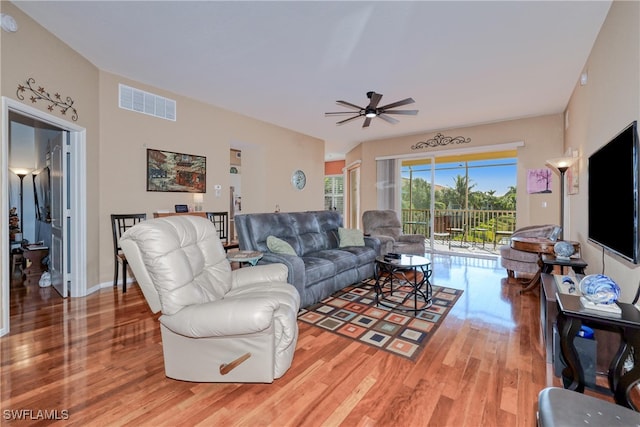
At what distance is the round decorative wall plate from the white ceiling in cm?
210

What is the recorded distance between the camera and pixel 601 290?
5.15ft

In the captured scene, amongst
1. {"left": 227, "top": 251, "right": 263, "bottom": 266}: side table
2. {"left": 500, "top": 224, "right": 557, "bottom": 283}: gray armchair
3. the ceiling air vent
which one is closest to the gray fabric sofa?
{"left": 227, "top": 251, "right": 263, "bottom": 266}: side table

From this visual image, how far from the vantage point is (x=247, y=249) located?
10.6 ft

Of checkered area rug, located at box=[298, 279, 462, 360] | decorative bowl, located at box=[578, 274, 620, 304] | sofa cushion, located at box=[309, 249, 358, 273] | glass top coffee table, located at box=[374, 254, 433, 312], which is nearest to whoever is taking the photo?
decorative bowl, located at box=[578, 274, 620, 304]

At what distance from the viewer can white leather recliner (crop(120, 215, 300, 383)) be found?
1603mm

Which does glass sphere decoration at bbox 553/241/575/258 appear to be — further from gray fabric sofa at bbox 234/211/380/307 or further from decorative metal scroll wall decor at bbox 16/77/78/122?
decorative metal scroll wall decor at bbox 16/77/78/122

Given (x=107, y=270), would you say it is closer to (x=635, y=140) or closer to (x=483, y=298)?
(x=483, y=298)

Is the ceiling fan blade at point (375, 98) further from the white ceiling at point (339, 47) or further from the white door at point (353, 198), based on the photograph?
the white door at point (353, 198)

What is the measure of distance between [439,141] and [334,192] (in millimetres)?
4599

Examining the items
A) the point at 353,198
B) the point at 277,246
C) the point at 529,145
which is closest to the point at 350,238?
the point at 277,246

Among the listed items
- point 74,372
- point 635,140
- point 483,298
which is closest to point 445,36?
point 635,140

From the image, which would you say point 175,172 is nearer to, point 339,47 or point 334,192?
point 339,47

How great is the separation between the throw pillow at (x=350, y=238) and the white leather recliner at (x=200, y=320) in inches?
92.2

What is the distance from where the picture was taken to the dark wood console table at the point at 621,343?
Answer: 143 cm
